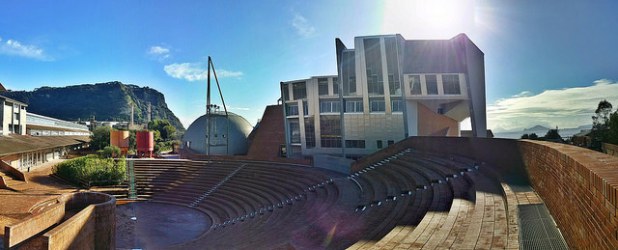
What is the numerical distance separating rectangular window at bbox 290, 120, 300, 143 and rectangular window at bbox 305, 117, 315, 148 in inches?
74.4

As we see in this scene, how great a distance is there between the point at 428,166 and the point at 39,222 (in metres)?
15.2

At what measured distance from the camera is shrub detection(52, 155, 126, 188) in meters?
28.6

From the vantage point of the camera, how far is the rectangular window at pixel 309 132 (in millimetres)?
34625

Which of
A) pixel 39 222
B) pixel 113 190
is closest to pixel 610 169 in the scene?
pixel 39 222

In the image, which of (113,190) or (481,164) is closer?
(481,164)

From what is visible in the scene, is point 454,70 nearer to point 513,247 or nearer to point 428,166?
point 428,166

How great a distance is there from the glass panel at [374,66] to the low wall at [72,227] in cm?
2222

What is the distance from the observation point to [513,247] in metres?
5.32

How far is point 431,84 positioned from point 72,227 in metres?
25.9

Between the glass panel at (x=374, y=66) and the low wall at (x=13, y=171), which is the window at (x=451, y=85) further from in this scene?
the low wall at (x=13, y=171)

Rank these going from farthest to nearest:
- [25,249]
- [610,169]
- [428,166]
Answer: [428,166] → [25,249] → [610,169]

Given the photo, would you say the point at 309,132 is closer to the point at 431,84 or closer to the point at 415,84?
the point at 415,84

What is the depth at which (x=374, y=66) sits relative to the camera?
30281 millimetres

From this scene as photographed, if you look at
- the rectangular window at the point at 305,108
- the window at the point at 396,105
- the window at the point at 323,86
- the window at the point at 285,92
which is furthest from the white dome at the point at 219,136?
the window at the point at 396,105
